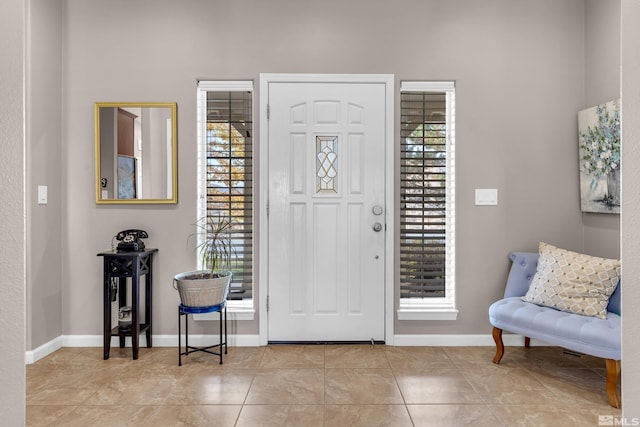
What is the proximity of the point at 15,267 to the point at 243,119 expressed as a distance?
7.48 ft

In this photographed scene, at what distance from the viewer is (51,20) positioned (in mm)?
2945

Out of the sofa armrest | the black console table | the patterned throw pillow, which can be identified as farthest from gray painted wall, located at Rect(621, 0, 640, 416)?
the black console table

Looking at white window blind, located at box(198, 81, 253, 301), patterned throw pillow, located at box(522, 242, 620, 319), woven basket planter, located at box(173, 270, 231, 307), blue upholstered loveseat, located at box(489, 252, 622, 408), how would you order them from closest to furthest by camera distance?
blue upholstered loveseat, located at box(489, 252, 622, 408), patterned throw pillow, located at box(522, 242, 620, 319), woven basket planter, located at box(173, 270, 231, 307), white window blind, located at box(198, 81, 253, 301)

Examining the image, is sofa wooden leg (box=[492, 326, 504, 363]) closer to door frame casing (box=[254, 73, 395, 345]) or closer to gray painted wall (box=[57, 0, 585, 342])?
gray painted wall (box=[57, 0, 585, 342])

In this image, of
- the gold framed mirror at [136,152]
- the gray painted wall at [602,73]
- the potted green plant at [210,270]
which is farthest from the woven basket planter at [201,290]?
the gray painted wall at [602,73]

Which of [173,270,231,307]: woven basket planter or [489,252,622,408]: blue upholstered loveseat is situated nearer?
[489,252,622,408]: blue upholstered loveseat

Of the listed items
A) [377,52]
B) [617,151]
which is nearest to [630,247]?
[617,151]

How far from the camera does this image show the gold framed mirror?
304cm

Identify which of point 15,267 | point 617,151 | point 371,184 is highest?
point 617,151

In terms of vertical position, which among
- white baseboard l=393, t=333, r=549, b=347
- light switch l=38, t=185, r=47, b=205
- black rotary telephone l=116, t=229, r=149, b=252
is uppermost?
light switch l=38, t=185, r=47, b=205

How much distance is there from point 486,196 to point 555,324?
1.10 meters

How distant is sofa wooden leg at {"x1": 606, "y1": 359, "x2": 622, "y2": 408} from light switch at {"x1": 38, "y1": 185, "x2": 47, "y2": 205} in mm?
3805

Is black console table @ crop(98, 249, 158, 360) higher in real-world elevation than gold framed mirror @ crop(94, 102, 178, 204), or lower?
lower

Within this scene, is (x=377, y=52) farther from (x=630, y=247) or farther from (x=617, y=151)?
(x=630, y=247)
